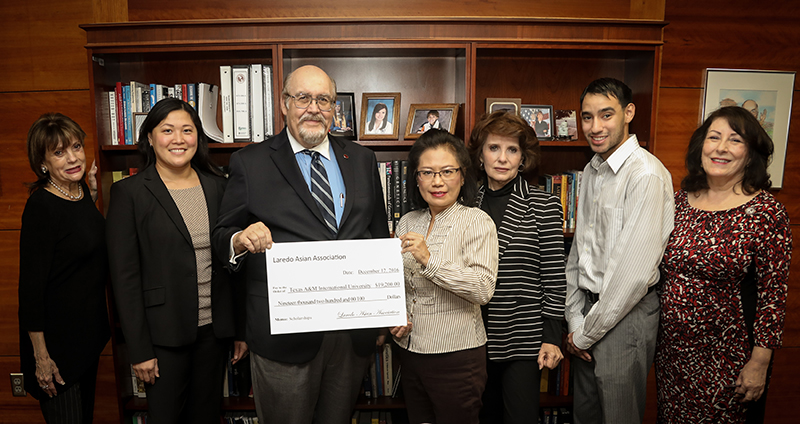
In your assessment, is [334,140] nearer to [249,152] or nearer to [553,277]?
[249,152]

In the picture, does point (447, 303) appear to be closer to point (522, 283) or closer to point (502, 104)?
point (522, 283)

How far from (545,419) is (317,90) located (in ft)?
7.16

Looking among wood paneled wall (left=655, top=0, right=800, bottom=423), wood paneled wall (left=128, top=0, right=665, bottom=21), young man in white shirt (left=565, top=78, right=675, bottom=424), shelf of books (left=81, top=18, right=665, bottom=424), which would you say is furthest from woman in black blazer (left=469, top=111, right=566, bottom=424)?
wood paneled wall (left=655, top=0, right=800, bottom=423)

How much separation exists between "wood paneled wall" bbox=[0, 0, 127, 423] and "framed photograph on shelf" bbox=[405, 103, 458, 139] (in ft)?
5.97

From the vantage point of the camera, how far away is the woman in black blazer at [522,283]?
1.76m

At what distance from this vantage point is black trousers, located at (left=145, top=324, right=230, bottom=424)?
178cm

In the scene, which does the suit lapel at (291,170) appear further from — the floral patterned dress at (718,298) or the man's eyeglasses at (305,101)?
the floral patterned dress at (718,298)

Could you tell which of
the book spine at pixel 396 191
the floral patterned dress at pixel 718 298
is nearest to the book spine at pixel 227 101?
the book spine at pixel 396 191

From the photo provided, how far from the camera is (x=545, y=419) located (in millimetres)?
2420

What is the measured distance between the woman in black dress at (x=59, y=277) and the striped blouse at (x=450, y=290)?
140 centimetres

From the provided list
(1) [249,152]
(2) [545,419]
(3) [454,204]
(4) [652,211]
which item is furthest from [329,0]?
(2) [545,419]

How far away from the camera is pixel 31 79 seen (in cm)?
256

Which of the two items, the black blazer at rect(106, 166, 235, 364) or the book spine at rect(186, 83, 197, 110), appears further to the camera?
the book spine at rect(186, 83, 197, 110)

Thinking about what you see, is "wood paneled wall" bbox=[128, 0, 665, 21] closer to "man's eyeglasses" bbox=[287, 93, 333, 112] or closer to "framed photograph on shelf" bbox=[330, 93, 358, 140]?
Result: "framed photograph on shelf" bbox=[330, 93, 358, 140]
